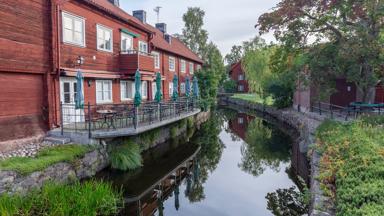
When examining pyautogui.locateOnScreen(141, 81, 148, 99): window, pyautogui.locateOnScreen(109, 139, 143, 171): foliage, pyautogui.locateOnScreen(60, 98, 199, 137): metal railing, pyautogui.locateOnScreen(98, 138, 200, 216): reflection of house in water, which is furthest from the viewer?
pyautogui.locateOnScreen(141, 81, 148, 99): window

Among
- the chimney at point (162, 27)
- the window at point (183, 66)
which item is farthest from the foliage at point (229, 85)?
the window at point (183, 66)

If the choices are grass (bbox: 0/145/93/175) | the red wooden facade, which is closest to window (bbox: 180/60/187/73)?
the red wooden facade

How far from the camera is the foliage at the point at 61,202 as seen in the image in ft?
24.0

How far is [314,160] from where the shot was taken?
11.9 metres

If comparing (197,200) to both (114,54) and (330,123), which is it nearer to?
(330,123)

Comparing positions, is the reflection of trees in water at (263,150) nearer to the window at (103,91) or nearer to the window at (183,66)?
the window at (103,91)

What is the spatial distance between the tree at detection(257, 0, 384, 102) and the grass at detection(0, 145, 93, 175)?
1449 cm

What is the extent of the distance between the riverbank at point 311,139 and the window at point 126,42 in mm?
12303

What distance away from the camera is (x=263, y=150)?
20016 mm

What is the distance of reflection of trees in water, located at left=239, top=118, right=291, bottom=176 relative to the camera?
16578 mm

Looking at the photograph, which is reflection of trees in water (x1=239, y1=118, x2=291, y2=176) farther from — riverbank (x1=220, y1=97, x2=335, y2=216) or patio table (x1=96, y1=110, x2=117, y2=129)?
patio table (x1=96, y1=110, x2=117, y2=129)

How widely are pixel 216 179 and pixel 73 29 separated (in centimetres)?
1019

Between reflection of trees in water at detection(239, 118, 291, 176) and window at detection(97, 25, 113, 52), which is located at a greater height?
window at detection(97, 25, 113, 52)

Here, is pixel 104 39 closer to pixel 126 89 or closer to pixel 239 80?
pixel 126 89
